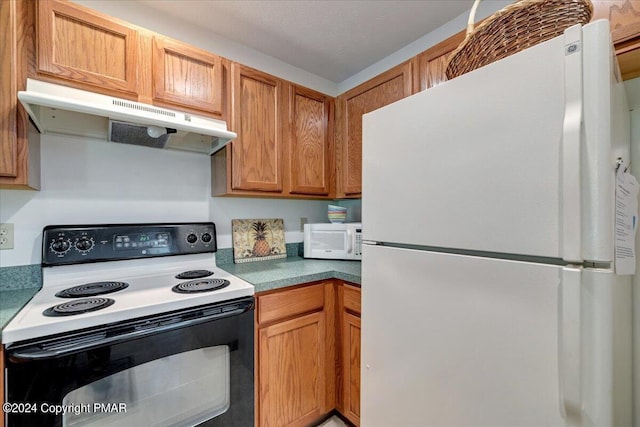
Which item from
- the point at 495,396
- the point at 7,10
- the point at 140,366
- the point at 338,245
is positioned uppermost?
the point at 7,10

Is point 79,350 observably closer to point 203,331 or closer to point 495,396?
point 203,331

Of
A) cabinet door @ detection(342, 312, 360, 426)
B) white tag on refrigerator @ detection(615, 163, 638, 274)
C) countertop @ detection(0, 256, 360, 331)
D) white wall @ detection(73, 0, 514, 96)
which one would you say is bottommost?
cabinet door @ detection(342, 312, 360, 426)

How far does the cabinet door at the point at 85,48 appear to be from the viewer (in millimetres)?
1133

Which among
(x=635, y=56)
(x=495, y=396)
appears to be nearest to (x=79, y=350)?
(x=495, y=396)

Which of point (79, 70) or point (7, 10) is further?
point (79, 70)

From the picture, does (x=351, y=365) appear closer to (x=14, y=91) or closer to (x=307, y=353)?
(x=307, y=353)

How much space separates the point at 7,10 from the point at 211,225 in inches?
47.0

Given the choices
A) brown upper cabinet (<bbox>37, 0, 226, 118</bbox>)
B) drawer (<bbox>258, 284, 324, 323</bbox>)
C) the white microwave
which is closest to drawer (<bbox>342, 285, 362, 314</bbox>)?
drawer (<bbox>258, 284, 324, 323</bbox>)

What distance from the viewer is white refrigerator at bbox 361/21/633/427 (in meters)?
0.55

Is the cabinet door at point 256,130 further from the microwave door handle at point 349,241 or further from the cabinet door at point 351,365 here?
the cabinet door at point 351,365

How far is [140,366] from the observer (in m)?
1.03

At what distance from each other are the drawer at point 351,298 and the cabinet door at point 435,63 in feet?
3.85

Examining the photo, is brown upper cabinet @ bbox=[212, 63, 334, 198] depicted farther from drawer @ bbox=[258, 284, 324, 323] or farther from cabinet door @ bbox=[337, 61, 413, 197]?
drawer @ bbox=[258, 284, 324, 323]

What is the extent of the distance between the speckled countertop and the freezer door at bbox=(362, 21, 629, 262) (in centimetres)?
66
